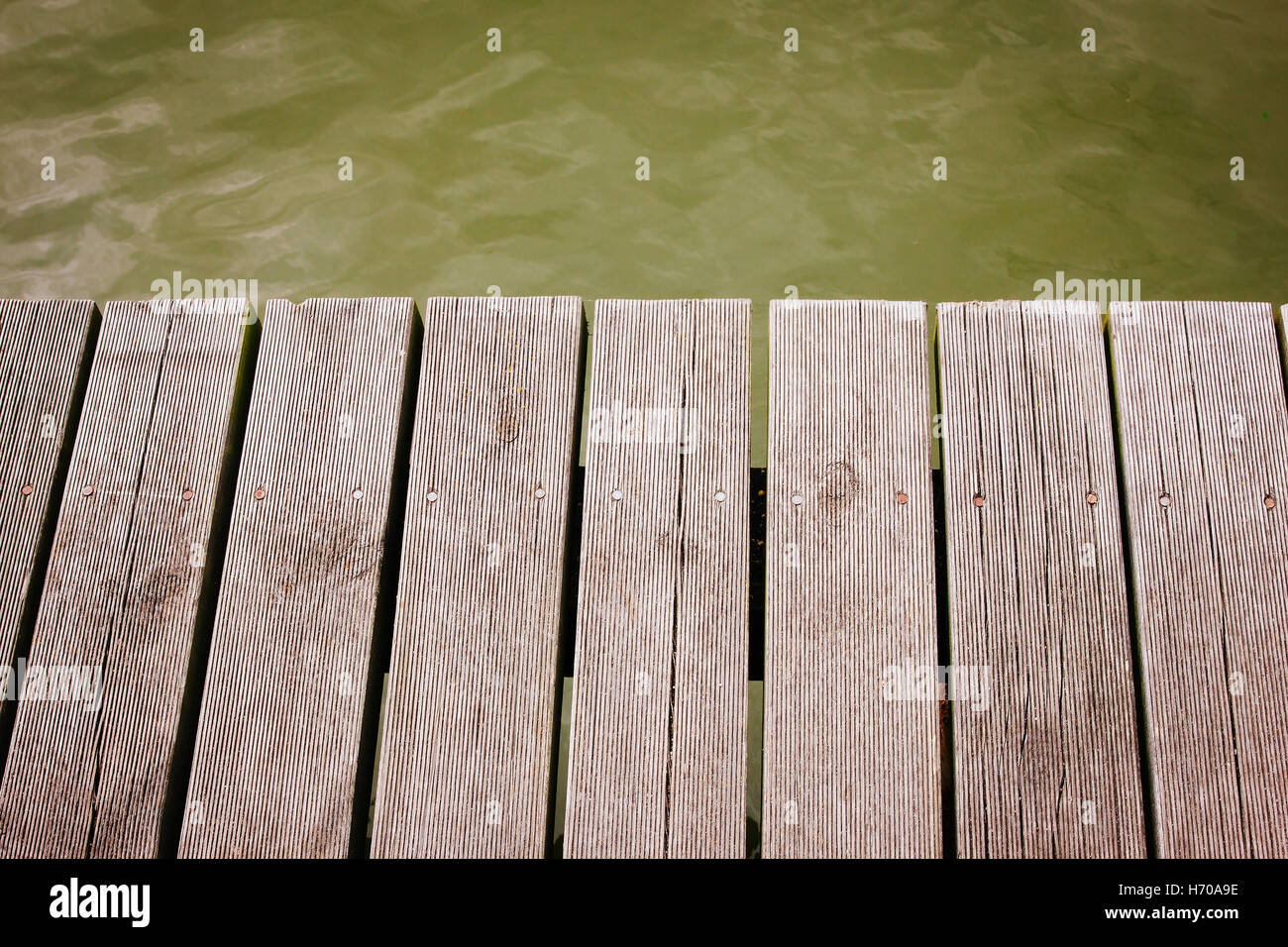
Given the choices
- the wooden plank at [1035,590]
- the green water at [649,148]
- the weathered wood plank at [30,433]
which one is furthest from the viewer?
the green water at [649,148]

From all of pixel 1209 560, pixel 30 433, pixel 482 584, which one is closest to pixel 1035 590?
pixel 1209 560

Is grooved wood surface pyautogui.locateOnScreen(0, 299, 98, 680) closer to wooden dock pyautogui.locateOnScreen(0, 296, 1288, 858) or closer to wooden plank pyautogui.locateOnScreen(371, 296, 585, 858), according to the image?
wooden dock pyautogui.locateOnScreen(0, 296, 1288, 858)

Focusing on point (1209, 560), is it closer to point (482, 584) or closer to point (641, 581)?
point (641, 581)

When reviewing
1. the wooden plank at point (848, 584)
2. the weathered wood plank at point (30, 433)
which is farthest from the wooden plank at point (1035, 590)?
the weathered wood plank at point (30, 433)

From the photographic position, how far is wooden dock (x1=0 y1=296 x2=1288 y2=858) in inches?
114

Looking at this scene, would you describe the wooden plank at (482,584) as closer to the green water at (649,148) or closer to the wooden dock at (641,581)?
the wooden dock at (641,581)

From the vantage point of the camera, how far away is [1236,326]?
3.25 metres

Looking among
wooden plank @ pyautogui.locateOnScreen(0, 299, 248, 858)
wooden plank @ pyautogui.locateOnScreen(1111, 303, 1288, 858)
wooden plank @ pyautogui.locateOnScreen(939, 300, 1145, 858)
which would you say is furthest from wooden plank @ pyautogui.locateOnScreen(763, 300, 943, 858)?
wooden plank @ pyautogui.locateOnScreen(0, 299, 248, 858)

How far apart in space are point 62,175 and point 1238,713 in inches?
213

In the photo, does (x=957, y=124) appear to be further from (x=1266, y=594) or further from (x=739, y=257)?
(x=1266, y=594)

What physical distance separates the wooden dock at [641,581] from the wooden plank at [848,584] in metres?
0.01

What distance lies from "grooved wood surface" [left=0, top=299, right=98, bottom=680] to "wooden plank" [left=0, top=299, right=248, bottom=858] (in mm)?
100

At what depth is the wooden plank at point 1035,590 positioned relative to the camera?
9.39 feet

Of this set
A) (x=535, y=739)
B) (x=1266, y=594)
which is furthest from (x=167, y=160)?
(x=1266, y=594)
